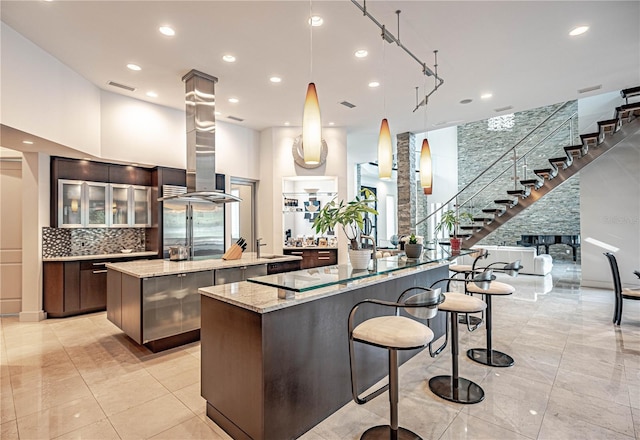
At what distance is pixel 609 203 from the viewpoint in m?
6.27

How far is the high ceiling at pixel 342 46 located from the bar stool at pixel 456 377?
268 centimetres

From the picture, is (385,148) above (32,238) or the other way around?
above

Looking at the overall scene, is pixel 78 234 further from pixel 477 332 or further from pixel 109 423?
pixel 477 332

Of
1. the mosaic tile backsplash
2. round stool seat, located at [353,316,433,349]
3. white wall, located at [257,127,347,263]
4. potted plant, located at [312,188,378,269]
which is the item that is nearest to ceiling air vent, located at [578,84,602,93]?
white wall, located at [257,127,347,263]

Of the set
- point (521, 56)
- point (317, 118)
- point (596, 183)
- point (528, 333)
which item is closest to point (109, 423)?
point (317, 118)

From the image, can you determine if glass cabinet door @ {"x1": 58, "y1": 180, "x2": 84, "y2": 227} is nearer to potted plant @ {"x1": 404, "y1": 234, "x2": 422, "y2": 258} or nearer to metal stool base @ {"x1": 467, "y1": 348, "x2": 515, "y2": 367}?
potted plant @ {"x1": 404, "y1": 234, "x2": 422, "y2": 258}

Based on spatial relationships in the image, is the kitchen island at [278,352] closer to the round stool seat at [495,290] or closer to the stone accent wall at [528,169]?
the round stool seat at [495,290]

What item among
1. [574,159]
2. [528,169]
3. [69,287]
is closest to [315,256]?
[69,287]

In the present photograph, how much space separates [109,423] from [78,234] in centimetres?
417

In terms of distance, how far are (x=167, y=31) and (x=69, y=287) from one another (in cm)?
399

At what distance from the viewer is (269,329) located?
6.21 ft

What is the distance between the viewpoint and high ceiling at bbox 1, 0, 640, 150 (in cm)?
313

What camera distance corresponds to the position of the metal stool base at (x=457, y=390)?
249 centimetres

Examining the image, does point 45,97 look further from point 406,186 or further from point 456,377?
point 406,186
